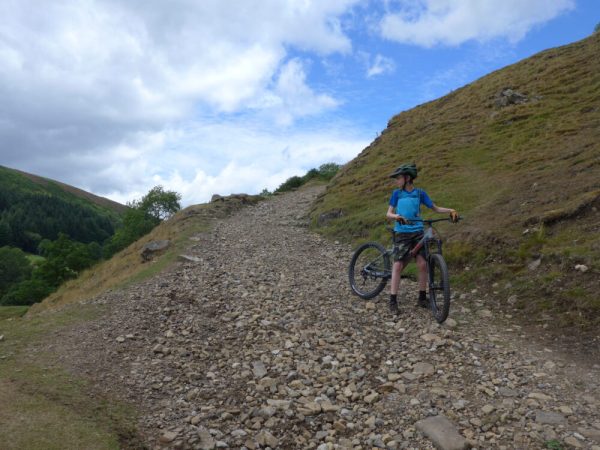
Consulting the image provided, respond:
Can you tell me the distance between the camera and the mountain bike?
26.8 feet

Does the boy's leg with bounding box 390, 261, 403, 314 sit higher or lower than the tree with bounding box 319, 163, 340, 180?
lower

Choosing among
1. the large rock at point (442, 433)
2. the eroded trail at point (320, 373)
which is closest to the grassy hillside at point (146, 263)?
the eroded trail at point (320, 373)

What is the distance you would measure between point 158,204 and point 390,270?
Result: 5591 centimetres

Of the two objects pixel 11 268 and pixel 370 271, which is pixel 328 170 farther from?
pixel 11 268

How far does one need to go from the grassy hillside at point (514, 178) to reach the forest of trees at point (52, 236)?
34889mm

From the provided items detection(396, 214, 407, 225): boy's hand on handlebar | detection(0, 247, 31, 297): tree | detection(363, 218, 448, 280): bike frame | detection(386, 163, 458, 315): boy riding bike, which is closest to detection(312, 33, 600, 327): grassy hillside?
detection(363, 218, 448, 280): bike frame

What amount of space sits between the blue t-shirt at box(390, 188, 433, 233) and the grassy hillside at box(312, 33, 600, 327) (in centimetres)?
270

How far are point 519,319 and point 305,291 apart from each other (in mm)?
5119

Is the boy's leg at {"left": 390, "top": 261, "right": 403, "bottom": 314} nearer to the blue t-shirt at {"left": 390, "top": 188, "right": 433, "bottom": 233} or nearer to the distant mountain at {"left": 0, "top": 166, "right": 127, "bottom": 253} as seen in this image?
the blue t-shirt at {"left": 390, "top": 188, "right": 433, "bottom": 233}

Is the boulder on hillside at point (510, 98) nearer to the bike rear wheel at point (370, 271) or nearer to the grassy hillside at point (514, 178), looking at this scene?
the grassy hillside at point (514, 178)

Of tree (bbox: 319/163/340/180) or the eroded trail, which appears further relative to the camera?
tree (bbox: 319/163/340/180)

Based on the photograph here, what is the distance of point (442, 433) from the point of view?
15.9ft

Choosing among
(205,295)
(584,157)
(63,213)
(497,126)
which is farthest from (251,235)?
(63,213)

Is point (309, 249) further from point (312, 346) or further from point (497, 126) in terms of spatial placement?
point (497, 126)
